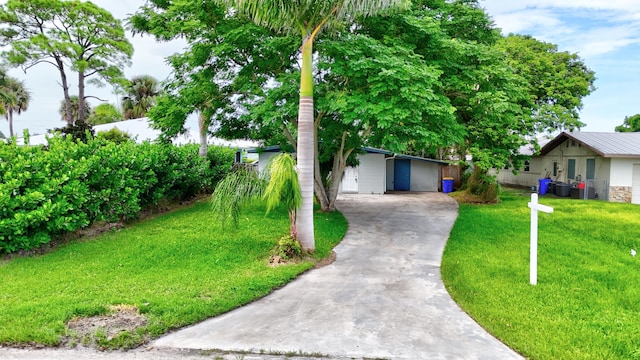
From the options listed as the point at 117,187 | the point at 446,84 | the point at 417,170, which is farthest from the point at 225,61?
the point at 417,170

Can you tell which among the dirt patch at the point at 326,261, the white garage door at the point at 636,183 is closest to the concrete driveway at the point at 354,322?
the dirt patch at the point at 326,261

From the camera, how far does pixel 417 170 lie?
23.5m

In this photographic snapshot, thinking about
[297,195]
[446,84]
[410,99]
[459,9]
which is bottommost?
[297,195]

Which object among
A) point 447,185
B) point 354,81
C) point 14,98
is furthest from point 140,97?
point 354,81

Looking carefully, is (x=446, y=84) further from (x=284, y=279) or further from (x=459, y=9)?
(x=284, y=279)

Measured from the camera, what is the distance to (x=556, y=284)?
6.22 metres

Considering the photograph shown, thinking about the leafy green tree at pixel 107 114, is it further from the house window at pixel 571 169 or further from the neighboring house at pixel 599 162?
the house window at pixel 571 169

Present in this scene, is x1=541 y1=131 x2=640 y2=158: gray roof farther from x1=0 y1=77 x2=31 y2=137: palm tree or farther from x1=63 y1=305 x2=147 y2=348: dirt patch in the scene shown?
x1=0 y1=77 x2=31 y2=137: palm tree

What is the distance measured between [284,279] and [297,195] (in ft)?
5.99

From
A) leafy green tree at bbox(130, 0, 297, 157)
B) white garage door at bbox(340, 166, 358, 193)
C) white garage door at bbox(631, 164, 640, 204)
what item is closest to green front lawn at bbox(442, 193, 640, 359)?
white garage door at bbox(631, 164, 640, 204)

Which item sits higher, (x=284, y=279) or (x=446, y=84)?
(x=446, y=84)

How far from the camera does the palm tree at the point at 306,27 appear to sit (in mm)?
7547

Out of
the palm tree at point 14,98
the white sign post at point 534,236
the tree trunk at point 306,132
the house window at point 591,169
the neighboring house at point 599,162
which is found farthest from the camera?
the palm tree at point 14,98

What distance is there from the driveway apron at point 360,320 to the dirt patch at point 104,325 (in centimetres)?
58
